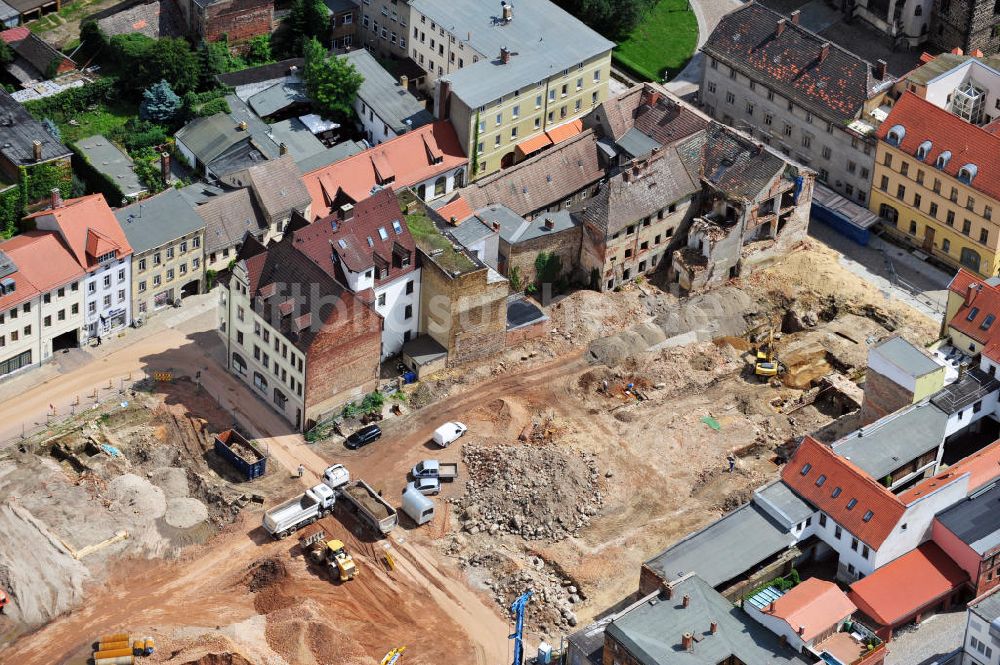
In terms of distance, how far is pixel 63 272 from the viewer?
6427 inches

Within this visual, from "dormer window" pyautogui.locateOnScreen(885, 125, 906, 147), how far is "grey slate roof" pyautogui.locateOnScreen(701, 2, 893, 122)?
5.28m

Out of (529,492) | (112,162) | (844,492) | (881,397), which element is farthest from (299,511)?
(881,397)

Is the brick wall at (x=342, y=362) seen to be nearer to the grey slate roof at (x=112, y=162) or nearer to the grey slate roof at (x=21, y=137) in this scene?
the grey slate roof at (x=112, y=162)

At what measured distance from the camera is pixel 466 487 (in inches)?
6137

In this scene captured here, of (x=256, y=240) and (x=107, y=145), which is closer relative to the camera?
(x=256, y=240)

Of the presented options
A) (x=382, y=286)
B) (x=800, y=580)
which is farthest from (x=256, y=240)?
(x=800, y=580)

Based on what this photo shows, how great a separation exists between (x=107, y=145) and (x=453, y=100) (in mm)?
35821

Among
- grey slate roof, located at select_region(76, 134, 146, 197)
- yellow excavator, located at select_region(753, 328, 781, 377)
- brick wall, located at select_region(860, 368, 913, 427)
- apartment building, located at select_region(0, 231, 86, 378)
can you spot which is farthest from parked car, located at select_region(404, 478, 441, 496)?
grey slate roof, located at select_region(76, 134, 146, 197)

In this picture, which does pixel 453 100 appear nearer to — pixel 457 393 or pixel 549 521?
pixel 457 393

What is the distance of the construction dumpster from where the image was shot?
513 ft

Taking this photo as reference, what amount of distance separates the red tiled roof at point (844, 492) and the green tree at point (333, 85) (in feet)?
222

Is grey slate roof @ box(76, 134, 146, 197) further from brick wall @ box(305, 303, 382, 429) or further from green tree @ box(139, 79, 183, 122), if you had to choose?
brick wall @ box(305, 303, 382, 429)

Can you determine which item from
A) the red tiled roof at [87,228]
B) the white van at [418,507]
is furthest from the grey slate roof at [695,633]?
the red tiled roof at [87,228]

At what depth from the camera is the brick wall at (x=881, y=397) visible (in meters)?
157
